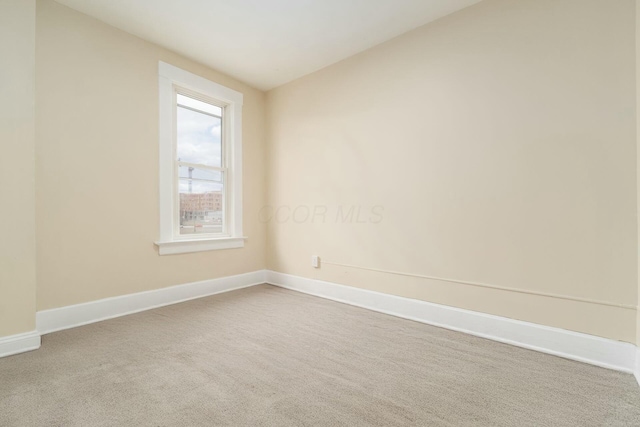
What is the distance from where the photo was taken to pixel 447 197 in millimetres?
2393

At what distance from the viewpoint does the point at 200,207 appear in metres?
3.34

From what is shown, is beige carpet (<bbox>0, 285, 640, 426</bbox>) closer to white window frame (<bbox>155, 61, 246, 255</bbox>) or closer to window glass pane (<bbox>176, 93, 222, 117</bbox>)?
white window frame (<bbox>155, 61, 246, 255</bbox>)

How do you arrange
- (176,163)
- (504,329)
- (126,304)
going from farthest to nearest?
(176,163) < (126,304) < (504,329)

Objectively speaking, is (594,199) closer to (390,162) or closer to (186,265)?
(390,162)

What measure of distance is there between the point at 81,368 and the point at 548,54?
3.68 metres

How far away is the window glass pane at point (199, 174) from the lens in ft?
10.4

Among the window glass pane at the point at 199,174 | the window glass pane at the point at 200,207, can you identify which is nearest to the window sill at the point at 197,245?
the window glass pane at the point at 200,207

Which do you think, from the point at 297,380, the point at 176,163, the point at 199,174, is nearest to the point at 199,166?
the point at 199,174

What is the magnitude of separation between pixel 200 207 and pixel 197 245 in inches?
18.4

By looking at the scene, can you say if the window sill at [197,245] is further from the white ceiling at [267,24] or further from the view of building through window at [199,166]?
the white ceiling at [267,24]

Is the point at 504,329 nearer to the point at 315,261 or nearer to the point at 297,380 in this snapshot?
the point at 297,380

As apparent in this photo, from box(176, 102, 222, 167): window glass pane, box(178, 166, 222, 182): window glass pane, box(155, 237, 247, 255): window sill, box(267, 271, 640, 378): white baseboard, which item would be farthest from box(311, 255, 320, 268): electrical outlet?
box(176, 102, 222, 167): window glass pane

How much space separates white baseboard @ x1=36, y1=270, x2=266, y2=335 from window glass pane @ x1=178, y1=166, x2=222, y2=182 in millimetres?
1222

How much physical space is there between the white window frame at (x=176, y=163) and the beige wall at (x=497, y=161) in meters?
1.17
